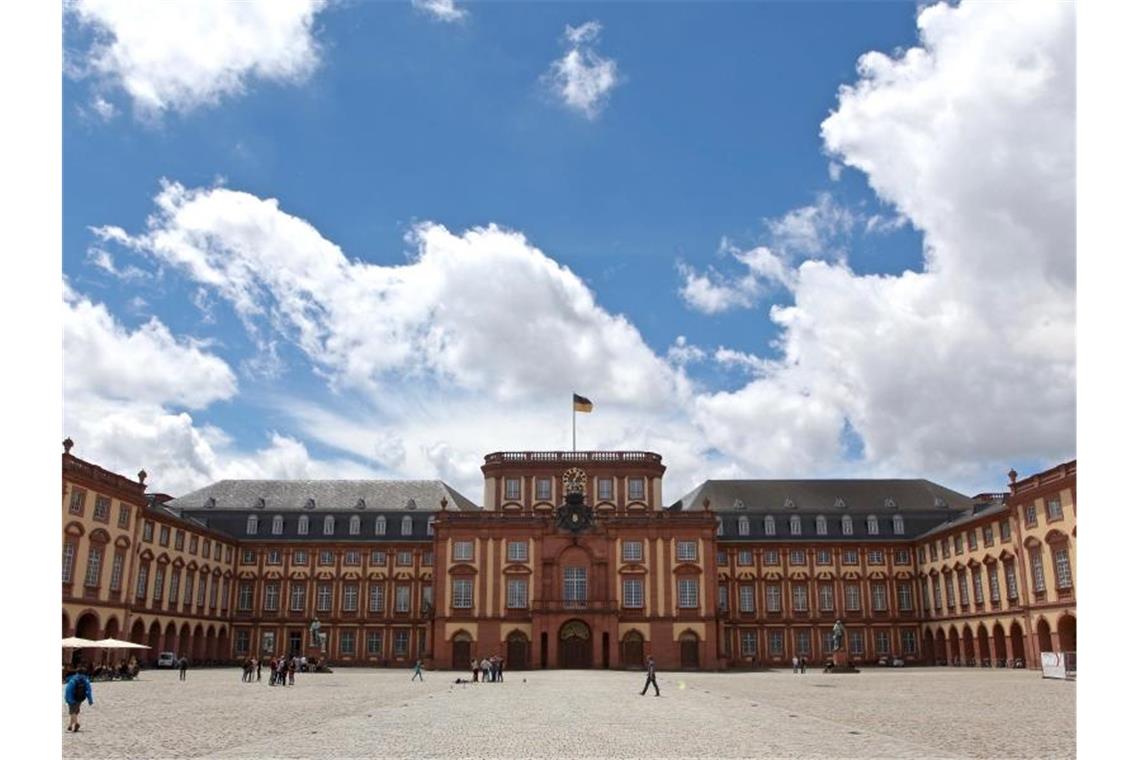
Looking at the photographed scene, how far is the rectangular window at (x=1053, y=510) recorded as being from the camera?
52875mm

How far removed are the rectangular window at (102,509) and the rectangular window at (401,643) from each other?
27.4m

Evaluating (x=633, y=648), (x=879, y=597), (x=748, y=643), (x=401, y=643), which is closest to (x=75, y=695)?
(x=633, y=648)

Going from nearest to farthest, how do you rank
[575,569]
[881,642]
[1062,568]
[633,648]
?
1. [1062,568]
2. [633,648]
3. [575,569]
4. [881,642]

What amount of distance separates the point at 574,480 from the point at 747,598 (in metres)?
18.2

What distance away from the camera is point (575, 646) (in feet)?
222

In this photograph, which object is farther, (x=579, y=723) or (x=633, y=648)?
(x=633, y=648)

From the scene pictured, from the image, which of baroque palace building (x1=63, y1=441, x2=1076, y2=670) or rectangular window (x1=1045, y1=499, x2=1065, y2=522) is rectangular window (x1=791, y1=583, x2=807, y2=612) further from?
rectangular window (x1=1045, y1=499, x2=1065, y2=522)

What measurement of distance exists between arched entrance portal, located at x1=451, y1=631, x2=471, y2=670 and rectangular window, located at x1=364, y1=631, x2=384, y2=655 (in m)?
11.1

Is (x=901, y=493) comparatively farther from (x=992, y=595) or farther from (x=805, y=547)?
(x=992, y=595)

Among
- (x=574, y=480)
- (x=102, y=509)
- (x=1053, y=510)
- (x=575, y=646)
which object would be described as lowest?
(x=575, y=646)

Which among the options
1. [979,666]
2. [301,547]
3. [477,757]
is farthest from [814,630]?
[477,757]

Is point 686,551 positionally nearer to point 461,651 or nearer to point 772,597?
point 772,597

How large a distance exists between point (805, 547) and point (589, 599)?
20.9 m

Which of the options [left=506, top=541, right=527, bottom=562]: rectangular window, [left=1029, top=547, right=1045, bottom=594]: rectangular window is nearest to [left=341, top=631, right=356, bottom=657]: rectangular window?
[left=506, top=541, right=527, bottom=562]: rectangular window
